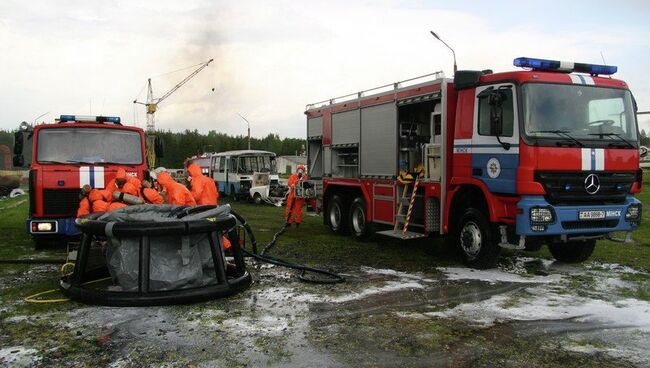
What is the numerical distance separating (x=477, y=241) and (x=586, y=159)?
187 centimetres

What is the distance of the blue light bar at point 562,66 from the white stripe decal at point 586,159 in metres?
1.32

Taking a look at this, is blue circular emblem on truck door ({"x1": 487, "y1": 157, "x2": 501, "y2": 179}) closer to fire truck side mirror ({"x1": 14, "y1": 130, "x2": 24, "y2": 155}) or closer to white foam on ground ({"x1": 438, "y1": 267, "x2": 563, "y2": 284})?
white foam on ground ({"x1": 438, "y1": 267, "x2": 563, "y2": 284})

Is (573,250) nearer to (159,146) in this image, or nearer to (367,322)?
(367,322)

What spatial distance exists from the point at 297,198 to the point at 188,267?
7579 millimetres

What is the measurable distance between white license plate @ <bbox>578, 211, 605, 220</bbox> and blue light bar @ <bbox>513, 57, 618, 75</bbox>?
2.10 metres

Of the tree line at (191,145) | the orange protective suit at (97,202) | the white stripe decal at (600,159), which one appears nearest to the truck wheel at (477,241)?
the white stripe decal at (600,159)

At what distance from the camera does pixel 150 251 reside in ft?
19.6

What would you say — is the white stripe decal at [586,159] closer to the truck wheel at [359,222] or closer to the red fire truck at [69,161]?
the truck wheel at [359,222]

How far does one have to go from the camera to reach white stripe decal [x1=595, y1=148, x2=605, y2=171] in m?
7.62

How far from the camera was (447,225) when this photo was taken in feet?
29.1

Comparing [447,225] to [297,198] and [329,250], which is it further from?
[297,198]

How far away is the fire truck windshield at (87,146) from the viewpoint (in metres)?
9.75

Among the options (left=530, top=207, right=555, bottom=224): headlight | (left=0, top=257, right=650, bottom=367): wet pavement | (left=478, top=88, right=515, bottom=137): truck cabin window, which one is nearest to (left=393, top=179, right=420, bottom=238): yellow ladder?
(left=478, top=88, right=515, bottom=137): truck cabin window

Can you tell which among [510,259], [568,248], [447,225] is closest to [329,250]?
[447,225]
